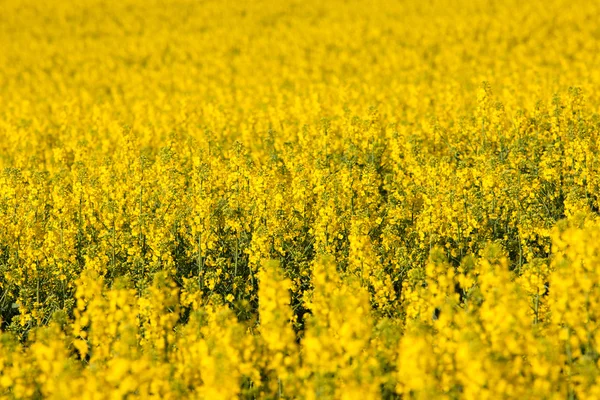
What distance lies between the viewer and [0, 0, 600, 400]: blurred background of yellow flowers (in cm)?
489

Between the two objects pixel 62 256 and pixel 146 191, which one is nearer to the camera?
pixel 62 256

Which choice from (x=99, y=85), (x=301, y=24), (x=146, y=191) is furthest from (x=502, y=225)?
(x=301, y=24)

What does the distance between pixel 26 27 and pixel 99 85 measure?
10.3 meters

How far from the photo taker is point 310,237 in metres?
8.91

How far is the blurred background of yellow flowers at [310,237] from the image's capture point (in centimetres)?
489

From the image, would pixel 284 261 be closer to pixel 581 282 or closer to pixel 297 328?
pixel 297 328

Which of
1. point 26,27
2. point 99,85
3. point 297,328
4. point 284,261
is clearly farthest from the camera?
point 26,27

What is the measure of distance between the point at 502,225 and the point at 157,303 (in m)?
4.50

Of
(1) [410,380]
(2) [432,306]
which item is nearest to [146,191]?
(2) [432,306]

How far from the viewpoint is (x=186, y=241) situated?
29.0 feet

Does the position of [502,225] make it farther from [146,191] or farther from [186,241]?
[146,191]

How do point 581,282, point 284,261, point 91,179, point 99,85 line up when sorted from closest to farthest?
point 581,282
point 284,261
point 91,179
point 99,85

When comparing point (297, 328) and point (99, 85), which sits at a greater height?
point (99, 85)

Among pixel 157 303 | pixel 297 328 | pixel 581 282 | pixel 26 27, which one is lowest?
pixel 297 328
